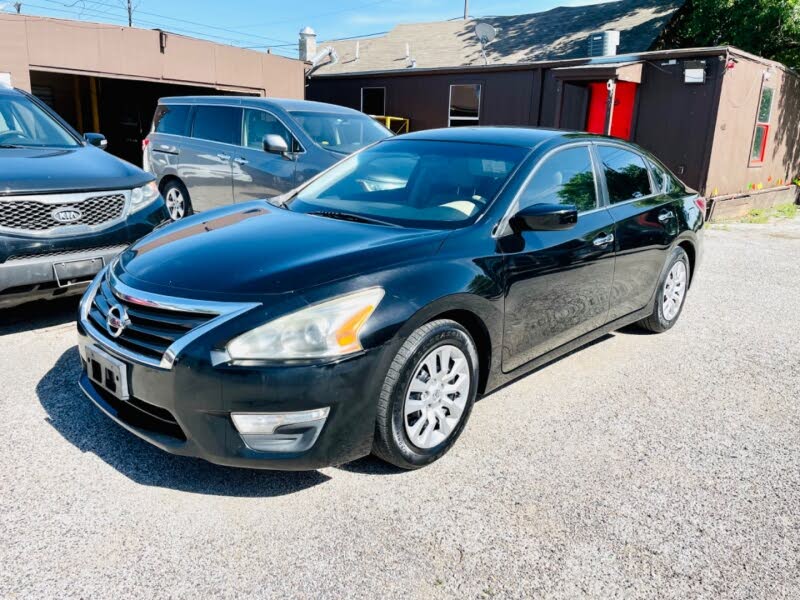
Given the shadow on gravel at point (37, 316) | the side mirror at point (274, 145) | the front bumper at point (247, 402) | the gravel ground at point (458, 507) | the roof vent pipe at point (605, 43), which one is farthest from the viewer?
the roof vent pipe at point (605, 43)

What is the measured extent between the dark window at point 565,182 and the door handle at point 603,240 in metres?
0.19

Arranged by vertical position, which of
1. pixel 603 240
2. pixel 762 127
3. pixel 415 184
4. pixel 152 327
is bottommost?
pixel 152 327

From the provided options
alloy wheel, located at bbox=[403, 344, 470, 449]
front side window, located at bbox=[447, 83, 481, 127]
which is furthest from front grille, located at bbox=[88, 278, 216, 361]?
front side window, located at bbox=[447, 83, 481, 127]

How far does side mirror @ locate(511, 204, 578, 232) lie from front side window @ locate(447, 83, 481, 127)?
13566mm

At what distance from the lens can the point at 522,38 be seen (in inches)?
822

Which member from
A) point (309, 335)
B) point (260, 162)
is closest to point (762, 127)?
point (260, 162)

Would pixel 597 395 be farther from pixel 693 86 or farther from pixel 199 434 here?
pixel 693 86

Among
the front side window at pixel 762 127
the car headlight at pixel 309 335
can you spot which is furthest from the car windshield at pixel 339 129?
the front side window at pixel 762 127

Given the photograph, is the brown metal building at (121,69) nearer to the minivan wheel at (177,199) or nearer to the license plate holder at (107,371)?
the minivan wheel at (177,199)

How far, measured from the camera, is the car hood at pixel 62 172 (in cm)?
445

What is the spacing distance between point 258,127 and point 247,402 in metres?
6.01

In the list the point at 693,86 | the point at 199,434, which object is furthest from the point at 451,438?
the point at 693,86

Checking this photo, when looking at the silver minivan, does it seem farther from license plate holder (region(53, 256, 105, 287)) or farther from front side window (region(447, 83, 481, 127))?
front side window (region(447, 83, 481, 127))

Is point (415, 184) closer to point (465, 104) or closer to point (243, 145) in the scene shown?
point (243, 145)
